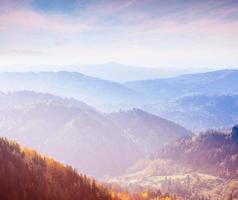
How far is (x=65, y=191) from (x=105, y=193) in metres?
29.9

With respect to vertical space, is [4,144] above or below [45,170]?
above

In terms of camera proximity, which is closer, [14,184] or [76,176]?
[14,184]

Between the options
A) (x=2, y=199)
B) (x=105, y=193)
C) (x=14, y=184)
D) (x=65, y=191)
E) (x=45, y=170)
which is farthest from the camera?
(x=105, y=193)

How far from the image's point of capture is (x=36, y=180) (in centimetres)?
14062

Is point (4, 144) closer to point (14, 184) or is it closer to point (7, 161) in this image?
point (7, 161)

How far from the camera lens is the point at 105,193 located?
179625 millimetres

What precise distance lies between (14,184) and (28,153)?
5136cm

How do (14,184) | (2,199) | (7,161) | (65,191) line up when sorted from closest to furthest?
(2,199) → (14,184) → (7,161) → (65,191)

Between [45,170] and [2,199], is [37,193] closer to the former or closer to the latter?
[2,199]

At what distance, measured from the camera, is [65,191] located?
6112 inches

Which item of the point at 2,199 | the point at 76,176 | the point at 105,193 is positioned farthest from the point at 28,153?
the point at 2,199

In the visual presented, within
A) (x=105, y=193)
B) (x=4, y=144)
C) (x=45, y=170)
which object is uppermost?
(x=4, y=144)

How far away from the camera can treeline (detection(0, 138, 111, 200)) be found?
125 metres

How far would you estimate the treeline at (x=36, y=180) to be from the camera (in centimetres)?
12532
